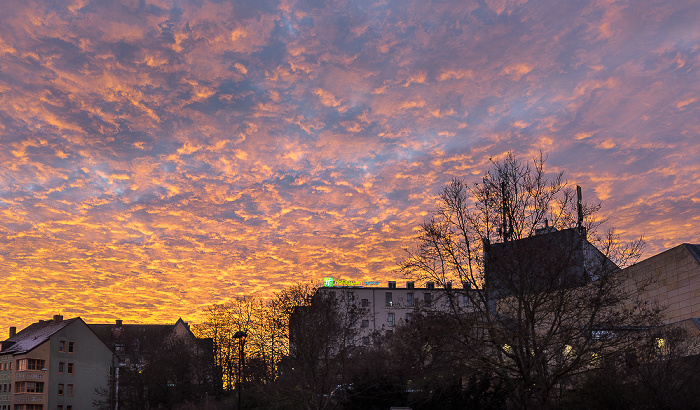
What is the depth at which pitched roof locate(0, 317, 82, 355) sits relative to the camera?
80.7 metres

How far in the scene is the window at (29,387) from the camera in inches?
3061

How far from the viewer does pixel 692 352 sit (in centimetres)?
3578

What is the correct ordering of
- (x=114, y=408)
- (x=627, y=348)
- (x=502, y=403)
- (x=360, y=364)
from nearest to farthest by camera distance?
(x=627, y=348)
(x=502, y=403)
(x=360, y=364)
(x=114, y=408)

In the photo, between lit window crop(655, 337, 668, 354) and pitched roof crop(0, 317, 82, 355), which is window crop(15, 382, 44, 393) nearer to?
pitched roof crop(0, 317, 82, 355)

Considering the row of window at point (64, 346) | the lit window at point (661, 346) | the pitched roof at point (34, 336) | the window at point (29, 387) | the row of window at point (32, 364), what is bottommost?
the window at point (29, 387)

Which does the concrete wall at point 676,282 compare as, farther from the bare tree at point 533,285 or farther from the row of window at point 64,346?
the row of window at point 64,346

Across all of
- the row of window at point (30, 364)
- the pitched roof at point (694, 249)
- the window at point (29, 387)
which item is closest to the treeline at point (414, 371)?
the pitched roof at point (694, 249)

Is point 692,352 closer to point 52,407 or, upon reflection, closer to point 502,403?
point 502,403

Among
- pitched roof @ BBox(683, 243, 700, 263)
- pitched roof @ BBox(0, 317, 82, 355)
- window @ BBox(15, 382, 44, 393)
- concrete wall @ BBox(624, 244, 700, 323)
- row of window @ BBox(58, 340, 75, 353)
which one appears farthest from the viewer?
row of window @ BBox(58, 340, 75, 353)

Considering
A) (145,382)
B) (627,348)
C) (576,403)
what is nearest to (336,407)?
(576,403)

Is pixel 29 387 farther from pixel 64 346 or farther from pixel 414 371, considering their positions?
pixel 414 371

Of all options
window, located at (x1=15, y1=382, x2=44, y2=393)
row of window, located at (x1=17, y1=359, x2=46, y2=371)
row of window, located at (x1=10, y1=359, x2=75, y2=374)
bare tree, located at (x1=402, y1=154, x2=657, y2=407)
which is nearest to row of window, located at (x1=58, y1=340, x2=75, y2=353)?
row of window, located at (x1=10, y1=359, x2=75, y2=374)

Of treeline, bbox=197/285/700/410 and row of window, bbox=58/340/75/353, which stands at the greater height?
row of window, bbox=58/340/75/353

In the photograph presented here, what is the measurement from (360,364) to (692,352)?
2128 centimetres
